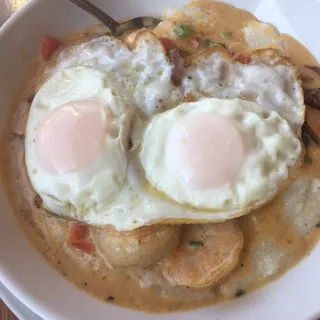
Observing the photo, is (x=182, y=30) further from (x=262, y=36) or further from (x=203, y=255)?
(x=203, y=255)

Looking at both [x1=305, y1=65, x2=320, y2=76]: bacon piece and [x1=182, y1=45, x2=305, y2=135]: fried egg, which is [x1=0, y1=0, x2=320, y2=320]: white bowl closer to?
[x1=305, y1=65, x2=320, y2=76]: bacon piece

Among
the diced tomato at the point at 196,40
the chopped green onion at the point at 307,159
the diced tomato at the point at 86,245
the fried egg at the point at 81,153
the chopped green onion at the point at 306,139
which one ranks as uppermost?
the diced tomato at the point at 196,40

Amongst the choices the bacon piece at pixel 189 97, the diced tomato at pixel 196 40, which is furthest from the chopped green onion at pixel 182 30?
the bacon piece at pixel 189 97

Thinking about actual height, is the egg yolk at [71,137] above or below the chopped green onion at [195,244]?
above

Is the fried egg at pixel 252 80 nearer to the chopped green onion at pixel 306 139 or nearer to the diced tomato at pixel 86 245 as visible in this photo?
the chopped green onion at pixel 306 139

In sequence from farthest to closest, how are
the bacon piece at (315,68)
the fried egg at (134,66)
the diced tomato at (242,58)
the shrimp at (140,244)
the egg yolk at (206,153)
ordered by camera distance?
the bacon piece at (315,68), the diced tomato at (242,58), the fried egg at (134,66), the shrimp at (140,244), the egg yolk at (206,153)

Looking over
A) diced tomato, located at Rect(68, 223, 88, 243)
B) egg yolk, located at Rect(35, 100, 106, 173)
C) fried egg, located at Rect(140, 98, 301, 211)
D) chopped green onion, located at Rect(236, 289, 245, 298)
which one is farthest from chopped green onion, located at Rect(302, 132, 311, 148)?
diced tomato, located at Rect(68, 223, 88, 243)

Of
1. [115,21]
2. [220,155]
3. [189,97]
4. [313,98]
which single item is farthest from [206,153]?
[115,21]
